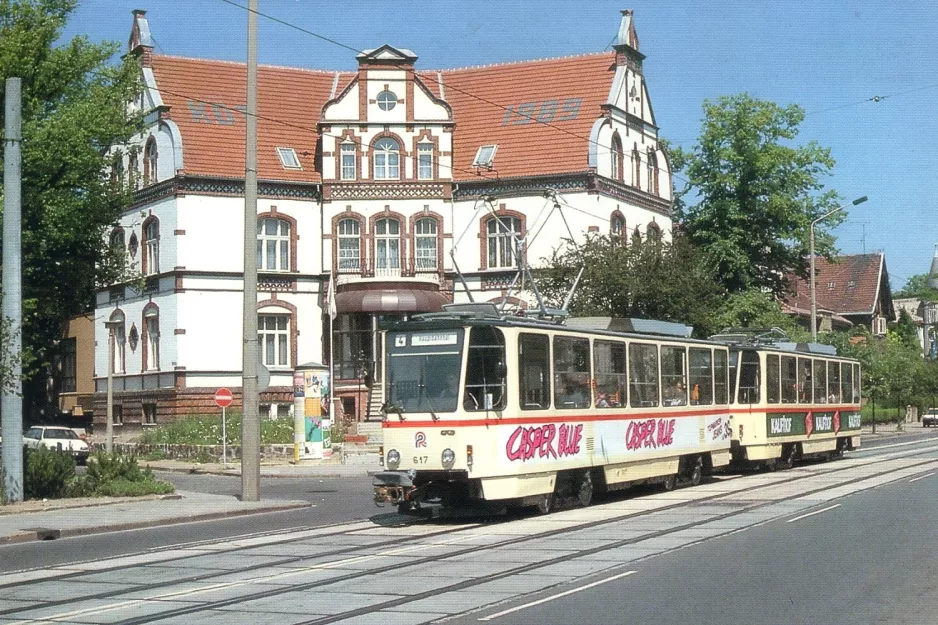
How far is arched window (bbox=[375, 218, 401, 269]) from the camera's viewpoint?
5484 centimetres

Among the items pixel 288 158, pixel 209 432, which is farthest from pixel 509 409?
pixel 288 158

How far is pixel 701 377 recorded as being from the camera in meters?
28.0

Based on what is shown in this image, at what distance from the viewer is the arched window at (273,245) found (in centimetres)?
5481

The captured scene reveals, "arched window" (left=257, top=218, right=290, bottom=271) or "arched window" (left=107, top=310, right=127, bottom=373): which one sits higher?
"arched window" (left=257, top=218, right=290, bottom=271)

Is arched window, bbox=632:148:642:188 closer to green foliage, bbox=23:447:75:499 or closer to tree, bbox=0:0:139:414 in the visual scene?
tree, bbox=0:0:139:414

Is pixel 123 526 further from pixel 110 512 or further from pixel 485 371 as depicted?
pixel 485 371

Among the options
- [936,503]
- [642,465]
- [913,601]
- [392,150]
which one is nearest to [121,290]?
[392,150]

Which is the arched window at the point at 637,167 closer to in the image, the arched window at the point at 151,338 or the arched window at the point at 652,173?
the arched window at the point at 652,173

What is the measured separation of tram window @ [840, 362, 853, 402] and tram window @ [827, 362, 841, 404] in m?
0.40

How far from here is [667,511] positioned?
21.5 m

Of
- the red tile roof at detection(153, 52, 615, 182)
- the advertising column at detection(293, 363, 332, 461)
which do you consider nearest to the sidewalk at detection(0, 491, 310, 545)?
the advertising column at detection(293, 363, 332, 461)

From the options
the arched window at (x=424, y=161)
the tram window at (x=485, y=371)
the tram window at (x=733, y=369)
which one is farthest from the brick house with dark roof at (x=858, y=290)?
the tram window at (x=485, y=371)

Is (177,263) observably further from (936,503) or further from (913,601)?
(913,601)

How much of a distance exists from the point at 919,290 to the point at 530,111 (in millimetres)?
121334
